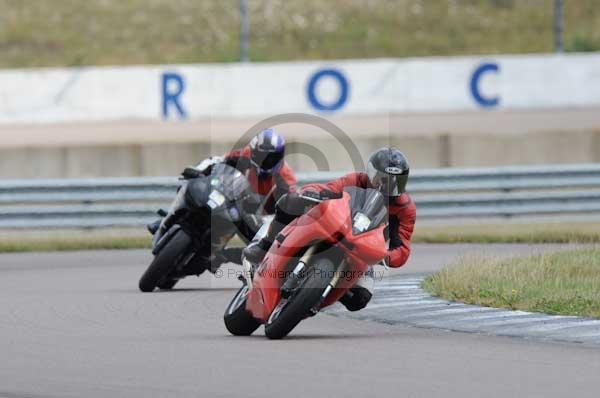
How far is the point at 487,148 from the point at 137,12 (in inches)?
816

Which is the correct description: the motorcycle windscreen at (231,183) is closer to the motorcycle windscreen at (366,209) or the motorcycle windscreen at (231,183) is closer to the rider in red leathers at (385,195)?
the rider in red leathers at (385,195)

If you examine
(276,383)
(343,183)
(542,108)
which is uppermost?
(343,183)

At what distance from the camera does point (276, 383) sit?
7.97 m

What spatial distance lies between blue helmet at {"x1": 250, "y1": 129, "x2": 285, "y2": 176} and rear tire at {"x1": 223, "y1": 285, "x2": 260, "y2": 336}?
2.53m

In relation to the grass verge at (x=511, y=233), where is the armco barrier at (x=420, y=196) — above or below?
above

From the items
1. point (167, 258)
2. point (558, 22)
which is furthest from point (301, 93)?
point (167, 258)

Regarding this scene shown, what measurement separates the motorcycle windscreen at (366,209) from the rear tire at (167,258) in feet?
11.3

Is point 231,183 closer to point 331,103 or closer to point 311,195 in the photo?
point 311,195

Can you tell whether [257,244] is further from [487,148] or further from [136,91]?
[136,91]

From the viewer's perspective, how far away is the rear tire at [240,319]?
395 inches

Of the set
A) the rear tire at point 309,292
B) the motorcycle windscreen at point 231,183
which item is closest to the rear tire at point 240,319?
the rear tire at point 309,292

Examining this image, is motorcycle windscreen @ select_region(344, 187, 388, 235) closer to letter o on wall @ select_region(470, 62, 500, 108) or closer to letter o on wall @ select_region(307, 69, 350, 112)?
letter o on wall @ select_region(307, 69, 350, 112)

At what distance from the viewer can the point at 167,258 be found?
42.5 ft

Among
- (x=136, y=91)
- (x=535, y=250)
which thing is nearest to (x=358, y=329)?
(x=535, y=250)
